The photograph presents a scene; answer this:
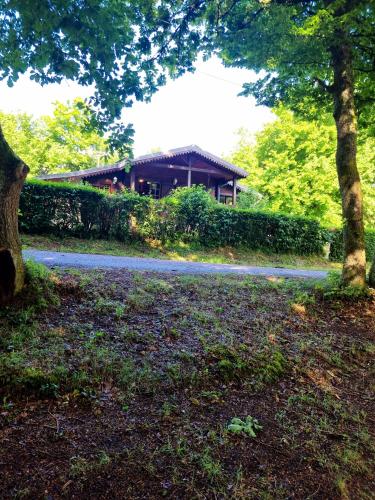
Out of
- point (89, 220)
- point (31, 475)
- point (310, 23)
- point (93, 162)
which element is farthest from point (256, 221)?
point (93, 162)

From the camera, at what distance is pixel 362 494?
239cm

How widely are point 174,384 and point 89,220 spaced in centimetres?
1003

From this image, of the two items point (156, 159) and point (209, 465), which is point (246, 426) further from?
point (156, 159)

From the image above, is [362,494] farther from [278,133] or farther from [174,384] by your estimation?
[278,133]

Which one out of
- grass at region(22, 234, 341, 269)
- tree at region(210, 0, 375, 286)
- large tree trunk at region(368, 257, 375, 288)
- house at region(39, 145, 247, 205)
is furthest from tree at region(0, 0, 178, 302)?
house at region(39, 145, 247, 205)

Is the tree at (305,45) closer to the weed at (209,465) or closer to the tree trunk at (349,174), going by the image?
the tree trunk at (349,174)

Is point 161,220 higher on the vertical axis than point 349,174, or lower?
lower

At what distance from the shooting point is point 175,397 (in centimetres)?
314

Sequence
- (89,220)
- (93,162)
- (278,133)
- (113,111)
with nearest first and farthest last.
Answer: (113,111), (89,220), (278,133), (93,162)

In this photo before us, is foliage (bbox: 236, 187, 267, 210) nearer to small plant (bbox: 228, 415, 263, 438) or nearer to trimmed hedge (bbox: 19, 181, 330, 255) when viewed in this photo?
trimmed hedge (bbox: 19, 181, 330, 255)

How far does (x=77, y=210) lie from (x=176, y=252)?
3.94 metres

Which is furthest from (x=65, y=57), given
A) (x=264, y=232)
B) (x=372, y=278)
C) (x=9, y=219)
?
(x=264, y=232)

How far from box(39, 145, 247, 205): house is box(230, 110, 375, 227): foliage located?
8.40 ft

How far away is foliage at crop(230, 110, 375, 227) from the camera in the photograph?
22062mm
